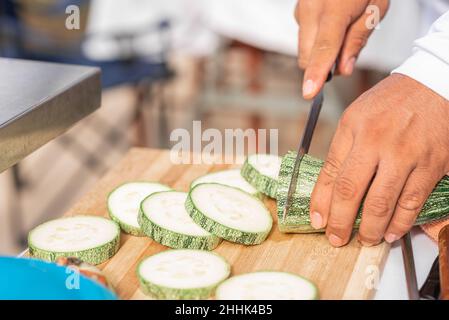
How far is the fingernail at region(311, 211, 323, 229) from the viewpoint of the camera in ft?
5.36

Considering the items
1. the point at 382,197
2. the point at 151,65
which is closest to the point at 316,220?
the point at 382,197

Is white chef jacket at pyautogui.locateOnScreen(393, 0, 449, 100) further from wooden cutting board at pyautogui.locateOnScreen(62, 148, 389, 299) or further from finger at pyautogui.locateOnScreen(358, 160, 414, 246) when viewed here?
wooden cutting board at pyautogui.locateOnScreen(62, 148, 389, 299)

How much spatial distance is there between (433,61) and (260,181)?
532 millimetres

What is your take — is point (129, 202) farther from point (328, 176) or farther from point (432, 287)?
point (432, 287)

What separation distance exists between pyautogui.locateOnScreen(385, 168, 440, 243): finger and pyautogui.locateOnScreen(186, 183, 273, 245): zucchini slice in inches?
11.3

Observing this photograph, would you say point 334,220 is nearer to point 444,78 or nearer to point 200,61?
point 444,78

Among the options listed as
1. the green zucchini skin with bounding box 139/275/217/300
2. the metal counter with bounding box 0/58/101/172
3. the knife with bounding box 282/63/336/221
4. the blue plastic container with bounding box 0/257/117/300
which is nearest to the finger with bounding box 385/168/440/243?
the knife with bounding box 282/63/336/221

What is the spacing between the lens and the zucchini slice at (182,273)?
1.39 m

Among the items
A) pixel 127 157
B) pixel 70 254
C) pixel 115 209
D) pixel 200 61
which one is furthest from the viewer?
pixel 200 61

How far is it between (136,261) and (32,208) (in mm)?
3053

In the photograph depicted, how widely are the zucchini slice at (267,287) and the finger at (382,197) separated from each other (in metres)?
0.25

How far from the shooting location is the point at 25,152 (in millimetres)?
1601

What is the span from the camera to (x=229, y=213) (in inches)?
67.3

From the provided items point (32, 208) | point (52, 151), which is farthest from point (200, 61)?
point (32, 208)
